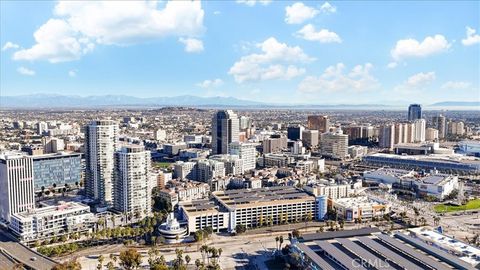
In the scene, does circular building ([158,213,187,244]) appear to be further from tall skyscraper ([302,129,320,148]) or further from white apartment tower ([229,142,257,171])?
tall skyscraper ([302,129,320,148])

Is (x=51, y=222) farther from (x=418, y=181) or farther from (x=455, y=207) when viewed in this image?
(x=418, y=181)

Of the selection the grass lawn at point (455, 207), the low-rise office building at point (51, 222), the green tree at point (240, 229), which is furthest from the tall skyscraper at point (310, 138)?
the low-rise office building at point (51, 222)

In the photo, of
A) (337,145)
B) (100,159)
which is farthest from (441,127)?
(100,159)

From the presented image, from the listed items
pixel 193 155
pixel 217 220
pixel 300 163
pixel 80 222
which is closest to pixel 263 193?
pixel 217 220

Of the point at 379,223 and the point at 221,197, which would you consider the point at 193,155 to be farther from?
the point at 379,223

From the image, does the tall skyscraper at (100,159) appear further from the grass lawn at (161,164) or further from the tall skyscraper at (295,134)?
the tall skyscraper at (295,134)
